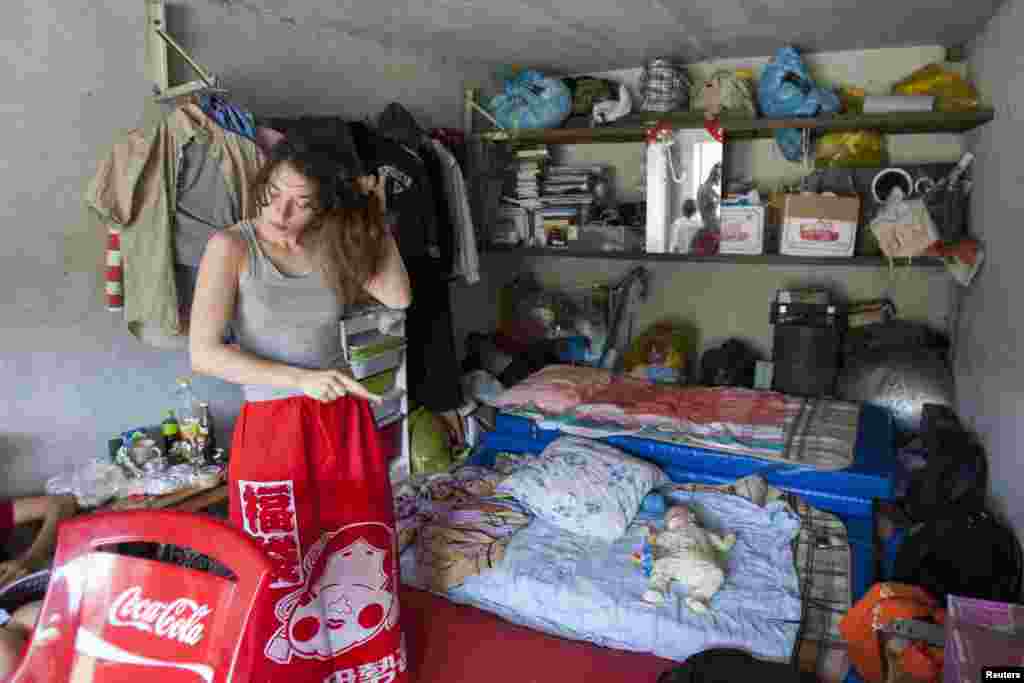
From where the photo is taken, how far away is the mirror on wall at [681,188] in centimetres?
354

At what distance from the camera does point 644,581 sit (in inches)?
90.4

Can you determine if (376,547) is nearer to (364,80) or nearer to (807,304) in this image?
(364,80)

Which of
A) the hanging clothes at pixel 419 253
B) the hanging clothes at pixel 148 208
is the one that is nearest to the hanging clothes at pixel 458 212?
the hanging clothes at pixel 419 253

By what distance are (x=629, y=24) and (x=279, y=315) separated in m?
2.16

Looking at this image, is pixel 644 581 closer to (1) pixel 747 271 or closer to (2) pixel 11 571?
(2) pixel 11 571

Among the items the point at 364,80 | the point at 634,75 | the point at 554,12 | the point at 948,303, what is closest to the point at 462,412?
the point at 364,80

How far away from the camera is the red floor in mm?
2076

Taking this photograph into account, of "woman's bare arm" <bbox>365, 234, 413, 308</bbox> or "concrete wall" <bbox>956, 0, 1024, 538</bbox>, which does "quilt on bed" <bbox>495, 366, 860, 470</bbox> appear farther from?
"woman's bare arm" <bbox>365, 234, 413, 308</bbox>

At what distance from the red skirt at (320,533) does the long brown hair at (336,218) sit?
31cm

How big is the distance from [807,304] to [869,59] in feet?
4.20

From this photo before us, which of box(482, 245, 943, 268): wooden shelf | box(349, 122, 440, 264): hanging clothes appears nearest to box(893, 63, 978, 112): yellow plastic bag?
box(482, 245, 943, 268): wooden shelf

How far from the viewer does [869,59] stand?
352 centimetres

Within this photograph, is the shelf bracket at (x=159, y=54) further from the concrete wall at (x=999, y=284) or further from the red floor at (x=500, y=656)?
the concrete wall at (x=999, y=284)

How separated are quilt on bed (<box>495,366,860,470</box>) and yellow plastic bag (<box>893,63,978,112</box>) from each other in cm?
140
